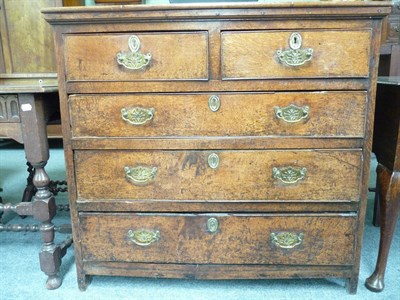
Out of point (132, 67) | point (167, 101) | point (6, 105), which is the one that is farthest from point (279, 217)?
point (6, 105)

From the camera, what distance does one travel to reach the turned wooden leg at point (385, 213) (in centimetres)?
121

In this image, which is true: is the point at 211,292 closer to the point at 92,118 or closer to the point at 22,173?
the point at 92,118

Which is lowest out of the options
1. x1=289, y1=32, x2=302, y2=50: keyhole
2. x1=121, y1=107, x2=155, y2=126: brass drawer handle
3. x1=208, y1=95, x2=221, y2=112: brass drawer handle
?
x1=121, y1=107, x2=155, y2=126: brass drawer handle

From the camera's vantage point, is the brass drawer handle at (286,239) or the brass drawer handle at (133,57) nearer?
the brass drawer handle at (133,57)

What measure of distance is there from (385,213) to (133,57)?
988mm

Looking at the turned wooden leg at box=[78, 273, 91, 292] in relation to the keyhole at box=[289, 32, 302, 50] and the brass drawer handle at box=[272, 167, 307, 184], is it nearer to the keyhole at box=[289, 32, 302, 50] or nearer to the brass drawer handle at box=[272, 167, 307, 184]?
the brass drawer handle at box=[272, 167, 307, 184]

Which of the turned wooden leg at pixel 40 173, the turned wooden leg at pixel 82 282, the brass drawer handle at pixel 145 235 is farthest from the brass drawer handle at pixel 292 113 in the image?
the turned wooden leg at pixel 82 282

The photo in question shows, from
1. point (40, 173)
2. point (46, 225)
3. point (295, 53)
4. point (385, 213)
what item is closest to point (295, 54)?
point (295, 53)

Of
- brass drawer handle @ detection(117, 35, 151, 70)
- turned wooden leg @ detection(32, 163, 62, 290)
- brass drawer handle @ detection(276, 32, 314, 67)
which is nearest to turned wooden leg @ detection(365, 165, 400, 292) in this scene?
brass drawer handle @ detection(276, 32, 314, 67)

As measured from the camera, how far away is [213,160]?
3.81 feet

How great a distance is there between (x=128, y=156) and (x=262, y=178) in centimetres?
44

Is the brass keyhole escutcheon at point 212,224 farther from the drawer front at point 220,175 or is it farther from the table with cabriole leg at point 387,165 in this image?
the table with cabriole leg at point 387,165

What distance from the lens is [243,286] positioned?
4.42 feet

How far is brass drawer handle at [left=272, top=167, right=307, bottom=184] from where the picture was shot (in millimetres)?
1158
